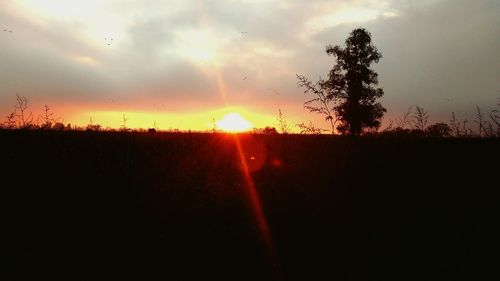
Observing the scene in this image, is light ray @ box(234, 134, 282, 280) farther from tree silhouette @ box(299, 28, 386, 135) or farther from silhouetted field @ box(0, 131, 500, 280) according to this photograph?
tree silhouette @ box(299, 28, 386, 135)

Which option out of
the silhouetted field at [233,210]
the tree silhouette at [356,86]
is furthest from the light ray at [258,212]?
the tree silhouette at [356,86]

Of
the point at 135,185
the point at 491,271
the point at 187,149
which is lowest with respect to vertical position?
the point at 491,271

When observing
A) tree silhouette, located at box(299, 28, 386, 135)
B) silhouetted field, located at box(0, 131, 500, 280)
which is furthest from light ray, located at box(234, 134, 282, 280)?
tree silhouette, located at box(299, 28, 386, 135)

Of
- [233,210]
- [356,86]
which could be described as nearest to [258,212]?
[233,210]

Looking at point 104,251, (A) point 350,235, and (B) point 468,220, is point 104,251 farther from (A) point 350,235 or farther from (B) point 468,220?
(B) point 468,220

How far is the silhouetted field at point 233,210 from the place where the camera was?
5945 millimetres

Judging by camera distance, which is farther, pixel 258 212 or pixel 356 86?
pixel 356 86

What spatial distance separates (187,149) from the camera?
8.90 metres

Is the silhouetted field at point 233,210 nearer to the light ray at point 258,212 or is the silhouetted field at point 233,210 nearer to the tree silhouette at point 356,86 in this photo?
the light ray at point 258,212

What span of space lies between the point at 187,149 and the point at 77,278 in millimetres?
3903

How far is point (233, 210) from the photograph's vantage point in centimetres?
725

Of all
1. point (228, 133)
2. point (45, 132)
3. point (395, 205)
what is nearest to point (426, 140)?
point (395, 205)

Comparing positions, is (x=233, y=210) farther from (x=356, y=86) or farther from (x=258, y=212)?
(x=356, y=86)

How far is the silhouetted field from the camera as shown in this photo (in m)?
5.95
